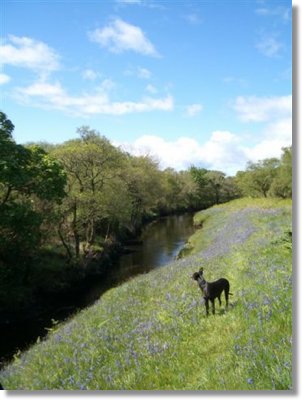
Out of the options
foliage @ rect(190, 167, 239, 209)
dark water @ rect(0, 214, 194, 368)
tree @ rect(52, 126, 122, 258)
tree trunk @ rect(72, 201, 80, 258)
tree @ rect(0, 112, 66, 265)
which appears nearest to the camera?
dark water @ rect(0, 214, 194, 368)

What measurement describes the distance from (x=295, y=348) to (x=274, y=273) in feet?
12.2

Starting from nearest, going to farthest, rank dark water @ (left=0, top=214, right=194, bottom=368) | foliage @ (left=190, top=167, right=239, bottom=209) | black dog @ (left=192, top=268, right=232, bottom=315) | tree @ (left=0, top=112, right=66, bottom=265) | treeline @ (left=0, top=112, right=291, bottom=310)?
black dog @ (left=192, top=268, right=232, bottom=315), dark water @ (left=0, top=214, right=194, bottom=368), tree @ (left=0, top=112, right=66, bottom=265), treeline @ (left=0, top=112, right=291, bottom=310), foliage @ (left=190, top=167, right=239, bottom=209)

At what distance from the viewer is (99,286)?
25.9 meters

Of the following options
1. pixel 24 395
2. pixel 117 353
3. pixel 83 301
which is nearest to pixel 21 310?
pixel 83 301

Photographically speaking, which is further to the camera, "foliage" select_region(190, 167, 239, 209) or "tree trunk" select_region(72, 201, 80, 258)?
"foliage" select_region(190, 167, 239, 209)

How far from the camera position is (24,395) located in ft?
18.2

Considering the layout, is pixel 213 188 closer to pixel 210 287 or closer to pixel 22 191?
pixel 22 191

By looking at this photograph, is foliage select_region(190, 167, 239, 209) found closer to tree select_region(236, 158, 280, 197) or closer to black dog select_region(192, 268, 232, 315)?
tree select_region(236, 158, 280, 197)

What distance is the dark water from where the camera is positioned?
16.9 m

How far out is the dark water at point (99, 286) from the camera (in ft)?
55.4

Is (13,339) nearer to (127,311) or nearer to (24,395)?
(127,311)

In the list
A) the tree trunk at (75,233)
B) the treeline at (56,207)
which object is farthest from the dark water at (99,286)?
the tree trunk at (75,233)

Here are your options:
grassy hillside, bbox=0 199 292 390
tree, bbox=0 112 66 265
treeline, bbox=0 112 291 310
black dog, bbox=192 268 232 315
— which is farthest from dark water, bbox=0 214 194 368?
black dog, bbox=192 268 232 315

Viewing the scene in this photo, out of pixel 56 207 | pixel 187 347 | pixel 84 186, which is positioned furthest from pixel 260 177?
pixel 187 347
